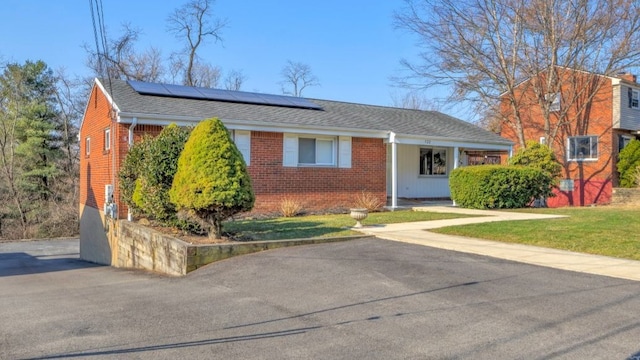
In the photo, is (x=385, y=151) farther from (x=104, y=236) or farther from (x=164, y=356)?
(x=164, y=356)

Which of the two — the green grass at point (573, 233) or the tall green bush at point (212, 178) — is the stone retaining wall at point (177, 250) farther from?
the green grass at point (573, 233)

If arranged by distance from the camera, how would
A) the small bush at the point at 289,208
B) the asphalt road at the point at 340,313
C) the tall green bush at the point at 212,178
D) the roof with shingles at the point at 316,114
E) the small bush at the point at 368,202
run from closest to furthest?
the asphalt road at the point at 340,313 < the tall green bush at the point at 212,178 < the roof with shingles at the point at 316,114 < the small bush at the point at 289,208 < the small bush at the point at 368,202

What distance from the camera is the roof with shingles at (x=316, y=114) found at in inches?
591

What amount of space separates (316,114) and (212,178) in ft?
31.5

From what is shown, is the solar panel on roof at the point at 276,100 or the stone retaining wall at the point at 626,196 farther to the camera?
the stone retaining wall at the point at 626,196

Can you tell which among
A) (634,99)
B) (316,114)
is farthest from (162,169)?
(634,99)

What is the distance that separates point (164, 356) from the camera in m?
4.27

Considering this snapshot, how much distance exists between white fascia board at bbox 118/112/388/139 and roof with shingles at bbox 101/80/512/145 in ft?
0.38

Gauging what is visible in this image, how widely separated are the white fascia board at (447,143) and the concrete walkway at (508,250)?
5.39m

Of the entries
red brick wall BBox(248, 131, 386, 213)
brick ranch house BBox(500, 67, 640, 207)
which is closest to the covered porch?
red brick wall BBox(248, 131, 386, 213)

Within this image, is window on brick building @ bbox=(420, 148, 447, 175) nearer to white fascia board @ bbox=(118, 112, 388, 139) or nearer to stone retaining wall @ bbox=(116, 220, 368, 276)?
white fascia board @ bbox=(118, 112, 388, 139)

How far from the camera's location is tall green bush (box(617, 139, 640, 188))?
85.5 feet

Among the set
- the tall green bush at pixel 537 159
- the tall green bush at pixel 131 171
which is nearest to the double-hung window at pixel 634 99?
the tall green bush at pixel 537 159

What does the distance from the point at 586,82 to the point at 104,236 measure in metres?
25.0
